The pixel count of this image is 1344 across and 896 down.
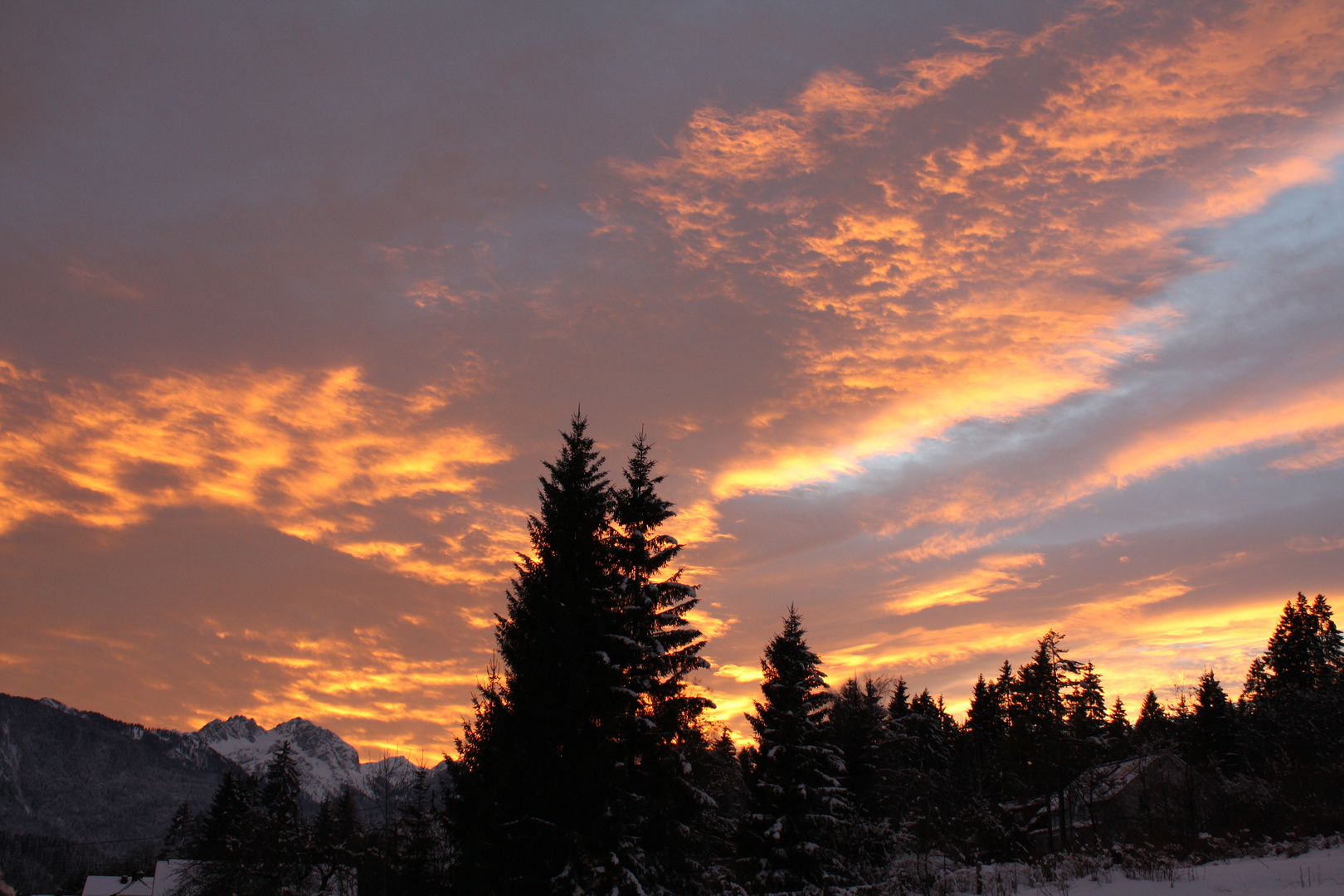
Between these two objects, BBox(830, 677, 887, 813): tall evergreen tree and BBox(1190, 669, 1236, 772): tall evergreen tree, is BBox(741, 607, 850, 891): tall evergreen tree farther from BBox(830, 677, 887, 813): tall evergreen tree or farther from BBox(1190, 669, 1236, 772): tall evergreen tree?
BBox(1190, 669, 1236, 772): tall evergreen tree

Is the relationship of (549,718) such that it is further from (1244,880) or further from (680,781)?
(1244,880)

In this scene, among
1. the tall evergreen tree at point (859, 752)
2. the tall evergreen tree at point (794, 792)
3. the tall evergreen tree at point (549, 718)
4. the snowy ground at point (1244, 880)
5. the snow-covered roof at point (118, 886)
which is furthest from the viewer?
the snow-covered roof at point (118, 886)

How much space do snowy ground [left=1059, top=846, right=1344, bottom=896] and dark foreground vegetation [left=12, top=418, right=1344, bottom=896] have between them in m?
3.63

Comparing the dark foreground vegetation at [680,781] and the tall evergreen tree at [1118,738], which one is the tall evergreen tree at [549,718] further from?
the tall evergreen tree at [1118,738]

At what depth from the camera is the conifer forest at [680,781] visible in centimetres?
2239

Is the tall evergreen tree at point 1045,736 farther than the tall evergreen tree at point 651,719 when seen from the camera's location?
Yes

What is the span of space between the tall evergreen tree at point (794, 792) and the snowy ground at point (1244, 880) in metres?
16.6

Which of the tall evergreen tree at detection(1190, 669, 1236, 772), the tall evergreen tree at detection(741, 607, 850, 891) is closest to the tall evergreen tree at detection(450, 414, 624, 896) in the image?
the tall evergreen tree at detection(741, 607, 850, 891)

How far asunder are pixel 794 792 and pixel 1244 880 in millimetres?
21883

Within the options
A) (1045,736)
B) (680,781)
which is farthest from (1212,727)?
(680,781)

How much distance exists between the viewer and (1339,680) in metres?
63.0

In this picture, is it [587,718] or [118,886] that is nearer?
[587,718]

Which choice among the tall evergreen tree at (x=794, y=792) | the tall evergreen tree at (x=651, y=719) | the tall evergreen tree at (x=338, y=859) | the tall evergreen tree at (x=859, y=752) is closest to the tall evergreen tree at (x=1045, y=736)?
the tall evergreen tree at (x=859, y=752)

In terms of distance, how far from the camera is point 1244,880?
1410 cm
